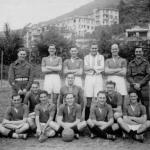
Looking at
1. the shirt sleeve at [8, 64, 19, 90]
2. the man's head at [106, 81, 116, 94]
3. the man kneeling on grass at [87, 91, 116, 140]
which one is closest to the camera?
the man kneeling on grass at [87, 91, 116, 140]

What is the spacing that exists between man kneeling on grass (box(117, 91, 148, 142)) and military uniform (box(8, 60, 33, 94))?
2.78 m

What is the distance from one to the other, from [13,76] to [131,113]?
339 cm

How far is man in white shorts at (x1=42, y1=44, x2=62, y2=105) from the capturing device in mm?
7513

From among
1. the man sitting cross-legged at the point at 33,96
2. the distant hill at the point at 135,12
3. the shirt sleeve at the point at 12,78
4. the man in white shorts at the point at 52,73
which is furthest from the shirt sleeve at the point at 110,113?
the distant hill at the point at 135,12

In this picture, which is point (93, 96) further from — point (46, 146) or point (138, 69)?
point (46, 146)

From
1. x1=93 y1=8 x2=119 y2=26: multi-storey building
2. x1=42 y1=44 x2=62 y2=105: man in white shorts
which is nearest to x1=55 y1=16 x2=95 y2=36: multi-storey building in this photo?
x1=93 y1=8 x2=119 y2=26: multi-storey building

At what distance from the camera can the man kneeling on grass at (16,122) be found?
20.8 feet

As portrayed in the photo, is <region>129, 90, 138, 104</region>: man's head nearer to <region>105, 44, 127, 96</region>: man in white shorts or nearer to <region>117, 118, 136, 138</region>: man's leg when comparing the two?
<region>117, 118, 136, 138</region>: man's leg

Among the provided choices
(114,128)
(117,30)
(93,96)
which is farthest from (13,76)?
(117,30)

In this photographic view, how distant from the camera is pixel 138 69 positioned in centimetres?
723

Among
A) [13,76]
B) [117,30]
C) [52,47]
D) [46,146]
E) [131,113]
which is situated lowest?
[46,146]

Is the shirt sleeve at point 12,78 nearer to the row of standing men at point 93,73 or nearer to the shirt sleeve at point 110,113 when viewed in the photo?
the row of standing men at point 93,73

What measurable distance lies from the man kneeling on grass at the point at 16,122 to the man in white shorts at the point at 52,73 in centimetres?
114

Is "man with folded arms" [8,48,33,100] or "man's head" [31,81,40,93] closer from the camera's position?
"man's head" [31,81,40,93]
